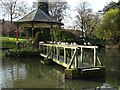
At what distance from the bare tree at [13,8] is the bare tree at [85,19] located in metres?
12.5

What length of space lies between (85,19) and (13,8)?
52.0ft

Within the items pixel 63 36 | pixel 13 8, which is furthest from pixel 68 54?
pixel 13 8

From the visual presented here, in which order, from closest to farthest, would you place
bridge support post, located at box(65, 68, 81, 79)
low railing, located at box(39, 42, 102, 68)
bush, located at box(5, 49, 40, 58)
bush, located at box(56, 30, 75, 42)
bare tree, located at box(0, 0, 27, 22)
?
bridge support post, located at box(65, 68, 81, 79)
low railing, located at box(39, 42, 102, 68)
bush, located at box(5, 49, 40, 58)
bush, located at box(56, 30, 75, 42)
bare tree, located at box(0, 0, 27, 22)

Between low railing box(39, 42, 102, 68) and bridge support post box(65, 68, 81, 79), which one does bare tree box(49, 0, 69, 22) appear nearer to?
low railing box(39, 42, 102, 68)

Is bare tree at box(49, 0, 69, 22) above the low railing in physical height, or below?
above

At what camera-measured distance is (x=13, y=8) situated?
50375 mm

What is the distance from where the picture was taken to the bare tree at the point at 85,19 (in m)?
56.3

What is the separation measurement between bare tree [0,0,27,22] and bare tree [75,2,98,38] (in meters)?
12.5

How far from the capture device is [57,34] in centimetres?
3656

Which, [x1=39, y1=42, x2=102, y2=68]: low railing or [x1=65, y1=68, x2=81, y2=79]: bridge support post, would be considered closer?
[x1=65, y1=68, x2=81, y2=79]: bridge support post

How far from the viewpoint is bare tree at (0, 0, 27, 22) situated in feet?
162

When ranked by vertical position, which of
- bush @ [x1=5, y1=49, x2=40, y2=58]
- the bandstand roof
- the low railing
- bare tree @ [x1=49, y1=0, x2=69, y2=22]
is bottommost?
bush @ [x1=5, y1=49, x2=40, y2=58]

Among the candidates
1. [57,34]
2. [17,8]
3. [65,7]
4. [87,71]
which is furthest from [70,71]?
[65,7]

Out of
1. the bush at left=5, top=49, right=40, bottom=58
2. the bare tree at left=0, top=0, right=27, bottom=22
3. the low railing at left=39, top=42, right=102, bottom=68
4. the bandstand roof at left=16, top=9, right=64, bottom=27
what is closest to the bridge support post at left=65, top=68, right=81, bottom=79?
the low railing at left=39, top=42, right=102, bottom=68
